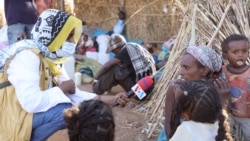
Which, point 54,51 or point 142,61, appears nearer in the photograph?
point 54,51

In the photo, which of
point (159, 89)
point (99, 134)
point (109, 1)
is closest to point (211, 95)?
point (99, 134)

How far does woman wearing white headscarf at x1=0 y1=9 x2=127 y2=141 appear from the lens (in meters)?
3.18

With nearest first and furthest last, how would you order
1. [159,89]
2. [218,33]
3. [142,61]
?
[218,33] → [159,89] → [142,61]

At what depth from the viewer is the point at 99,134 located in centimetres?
246

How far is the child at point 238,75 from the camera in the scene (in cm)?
340

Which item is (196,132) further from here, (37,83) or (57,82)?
(57,82)

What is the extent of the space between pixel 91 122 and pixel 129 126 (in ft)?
8.72

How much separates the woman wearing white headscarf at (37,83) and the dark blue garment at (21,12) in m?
1.89

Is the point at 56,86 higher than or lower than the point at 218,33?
lower

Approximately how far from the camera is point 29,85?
3150 mm

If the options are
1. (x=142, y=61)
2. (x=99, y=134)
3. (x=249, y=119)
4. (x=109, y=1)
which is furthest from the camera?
(x=109, y=1)

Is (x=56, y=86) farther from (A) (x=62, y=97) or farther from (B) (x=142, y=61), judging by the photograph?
(B) (x=142, y=61)

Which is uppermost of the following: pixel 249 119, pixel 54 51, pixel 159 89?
pixel 54 51

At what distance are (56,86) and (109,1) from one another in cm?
706
